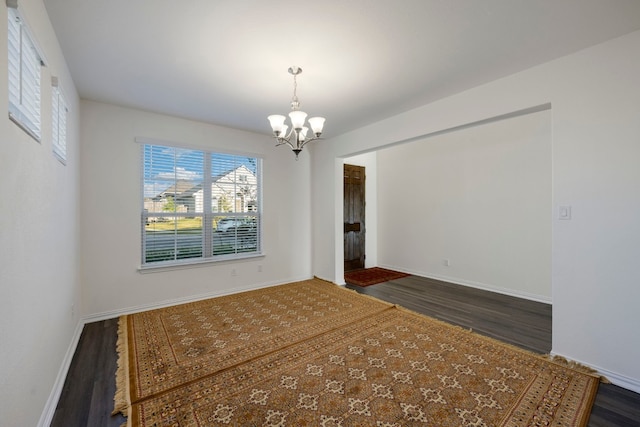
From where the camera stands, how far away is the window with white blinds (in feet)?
4.36

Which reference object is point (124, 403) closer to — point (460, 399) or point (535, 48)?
point (460, 399)

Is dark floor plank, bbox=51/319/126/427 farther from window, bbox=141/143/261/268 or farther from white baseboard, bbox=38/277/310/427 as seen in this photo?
window, bbox=141/143/261/268

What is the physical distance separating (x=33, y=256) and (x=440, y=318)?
3.76m

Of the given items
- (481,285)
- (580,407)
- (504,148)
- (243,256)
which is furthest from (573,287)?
(243,256)

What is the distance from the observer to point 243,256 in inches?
182

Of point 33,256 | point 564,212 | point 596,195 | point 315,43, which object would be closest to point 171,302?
point 33,256

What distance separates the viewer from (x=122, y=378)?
7.31 feet

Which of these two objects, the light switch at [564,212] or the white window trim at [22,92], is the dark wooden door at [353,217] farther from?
the white window trim at [22,92]

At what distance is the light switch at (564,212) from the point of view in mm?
2436

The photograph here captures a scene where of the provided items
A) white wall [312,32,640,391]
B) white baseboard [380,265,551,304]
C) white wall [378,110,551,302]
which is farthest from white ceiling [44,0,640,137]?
white baseboard [380,265,551,304]

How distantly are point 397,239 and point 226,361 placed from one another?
4.49 m

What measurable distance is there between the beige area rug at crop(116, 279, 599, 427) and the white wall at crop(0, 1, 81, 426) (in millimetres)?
566

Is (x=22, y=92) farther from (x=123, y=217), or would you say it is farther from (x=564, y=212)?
(x=564, y=212)

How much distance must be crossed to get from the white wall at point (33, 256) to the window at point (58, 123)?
0.09m
